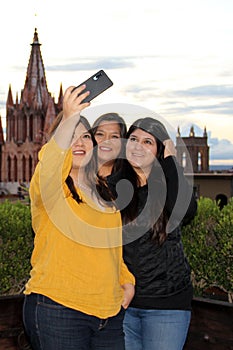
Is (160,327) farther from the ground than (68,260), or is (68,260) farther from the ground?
(68,260)

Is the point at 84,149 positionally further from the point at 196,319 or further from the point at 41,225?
the point at 196,319

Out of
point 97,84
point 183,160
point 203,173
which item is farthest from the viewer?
point 203,173

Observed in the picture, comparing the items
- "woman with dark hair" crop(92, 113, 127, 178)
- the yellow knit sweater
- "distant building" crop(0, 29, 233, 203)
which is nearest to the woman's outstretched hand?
the yellow knit sweater

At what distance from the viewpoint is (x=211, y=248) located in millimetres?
4684

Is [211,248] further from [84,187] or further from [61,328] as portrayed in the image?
[61,328]

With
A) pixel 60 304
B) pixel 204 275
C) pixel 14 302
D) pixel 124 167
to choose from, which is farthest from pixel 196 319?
pixel 60 304

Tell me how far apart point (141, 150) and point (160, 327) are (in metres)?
1.03

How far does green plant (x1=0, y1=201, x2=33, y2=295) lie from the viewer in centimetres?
467

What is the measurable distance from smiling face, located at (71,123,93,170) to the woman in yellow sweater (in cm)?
10

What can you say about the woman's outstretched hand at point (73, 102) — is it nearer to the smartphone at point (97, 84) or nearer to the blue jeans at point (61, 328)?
the smartphone at point (97, 84)

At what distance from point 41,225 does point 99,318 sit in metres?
0.54

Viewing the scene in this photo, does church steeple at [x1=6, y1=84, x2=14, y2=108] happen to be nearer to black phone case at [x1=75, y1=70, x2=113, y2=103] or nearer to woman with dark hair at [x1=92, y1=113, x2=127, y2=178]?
woman with dark hair at [x1=92, y1=113, x2=127, y2=178]

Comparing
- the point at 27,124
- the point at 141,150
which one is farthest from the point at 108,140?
the point at 27,124

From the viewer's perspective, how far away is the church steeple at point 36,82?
55844 millimetres
